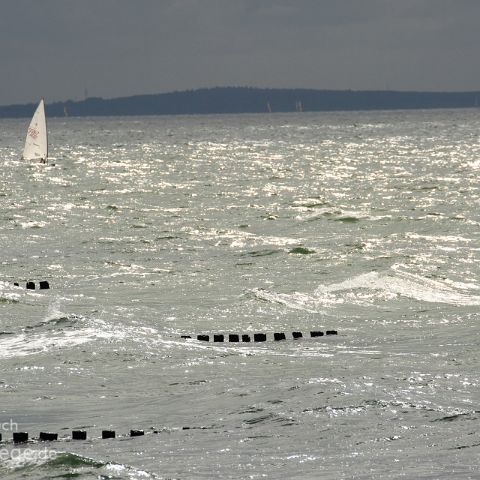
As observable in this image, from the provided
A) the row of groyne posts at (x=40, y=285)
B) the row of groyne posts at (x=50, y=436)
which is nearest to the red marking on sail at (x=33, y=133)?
the row of groyne posts at (x=40, y=285)

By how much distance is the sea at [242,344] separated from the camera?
18.8 metres

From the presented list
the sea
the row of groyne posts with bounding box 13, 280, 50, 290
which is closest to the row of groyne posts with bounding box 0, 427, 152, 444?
the sea

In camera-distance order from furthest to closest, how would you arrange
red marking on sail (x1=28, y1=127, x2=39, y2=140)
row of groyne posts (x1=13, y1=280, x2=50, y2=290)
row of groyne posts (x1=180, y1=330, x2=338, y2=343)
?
red marking on sail (x1=28, y1=127, x2=39, y2=140), row of groyne posts (x1=13, y1=280, x2=50, y2=290), row of groyne posts (x1=180, y1=330, x2=338, y2=343)

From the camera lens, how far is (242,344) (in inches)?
1118

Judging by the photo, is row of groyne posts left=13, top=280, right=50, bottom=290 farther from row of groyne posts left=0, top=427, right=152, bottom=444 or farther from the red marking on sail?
the red marking on sail

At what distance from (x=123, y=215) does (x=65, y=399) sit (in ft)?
148

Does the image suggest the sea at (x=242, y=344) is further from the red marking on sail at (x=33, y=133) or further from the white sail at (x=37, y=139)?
the red marking on sail at (x=33, y=133)

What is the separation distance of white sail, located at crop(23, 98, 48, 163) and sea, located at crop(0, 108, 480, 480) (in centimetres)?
4555

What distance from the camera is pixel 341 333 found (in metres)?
29.9

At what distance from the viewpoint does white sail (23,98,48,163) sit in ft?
372

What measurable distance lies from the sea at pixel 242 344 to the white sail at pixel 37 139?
45.5m

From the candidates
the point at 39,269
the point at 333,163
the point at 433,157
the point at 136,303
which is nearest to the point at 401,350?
the point at 136,303

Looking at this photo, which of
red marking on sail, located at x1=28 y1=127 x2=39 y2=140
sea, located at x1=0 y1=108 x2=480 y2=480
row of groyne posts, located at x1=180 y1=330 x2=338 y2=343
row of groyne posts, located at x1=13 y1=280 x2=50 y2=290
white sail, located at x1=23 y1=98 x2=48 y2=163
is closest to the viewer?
sea, located at x1=0 y1=108 x2=480 y2=480

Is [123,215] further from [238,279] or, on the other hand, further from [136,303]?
[136,303]
